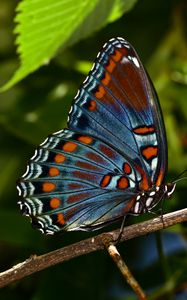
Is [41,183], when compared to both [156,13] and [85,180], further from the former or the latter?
[156,13]

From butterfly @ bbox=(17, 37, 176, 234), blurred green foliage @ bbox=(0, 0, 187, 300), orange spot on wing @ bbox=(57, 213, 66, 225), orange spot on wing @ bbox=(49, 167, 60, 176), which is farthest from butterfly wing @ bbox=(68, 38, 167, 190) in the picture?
blurred green foliage @ bbox=(0, 0, 187, 300)

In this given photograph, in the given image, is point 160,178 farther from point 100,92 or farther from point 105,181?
point 100,92

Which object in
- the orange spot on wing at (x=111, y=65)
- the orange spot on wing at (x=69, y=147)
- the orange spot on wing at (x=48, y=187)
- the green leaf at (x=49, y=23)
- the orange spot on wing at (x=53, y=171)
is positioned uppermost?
the green leaf at (x=49, y=23)

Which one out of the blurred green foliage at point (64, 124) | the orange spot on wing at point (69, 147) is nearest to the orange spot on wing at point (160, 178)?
the orange spot on wing at point (69, 147)

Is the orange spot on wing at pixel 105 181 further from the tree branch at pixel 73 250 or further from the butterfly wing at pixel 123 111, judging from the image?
the tree branch at pixel 73 250

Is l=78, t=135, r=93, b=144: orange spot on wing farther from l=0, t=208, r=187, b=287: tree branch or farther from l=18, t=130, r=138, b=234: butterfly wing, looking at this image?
l=0, t=208, r=187, b=287: tree branch

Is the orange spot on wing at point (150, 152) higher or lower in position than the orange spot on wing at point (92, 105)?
lower

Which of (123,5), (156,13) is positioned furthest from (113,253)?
(156,13)

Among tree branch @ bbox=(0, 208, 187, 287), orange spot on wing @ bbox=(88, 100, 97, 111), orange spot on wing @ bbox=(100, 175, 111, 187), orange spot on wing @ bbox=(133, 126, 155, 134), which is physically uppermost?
orange spot on wing @ bbox=(88, 100, 97, 111)
